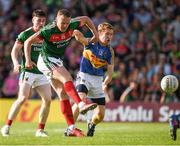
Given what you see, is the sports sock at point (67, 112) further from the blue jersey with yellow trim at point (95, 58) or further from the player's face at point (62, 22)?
the blue jersey with yellow trim at point (95, 58)

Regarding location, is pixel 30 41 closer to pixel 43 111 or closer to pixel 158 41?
pixel 43 111

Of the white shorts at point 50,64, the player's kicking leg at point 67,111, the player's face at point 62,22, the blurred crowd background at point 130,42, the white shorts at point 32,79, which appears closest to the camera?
the player's face at point 62,22

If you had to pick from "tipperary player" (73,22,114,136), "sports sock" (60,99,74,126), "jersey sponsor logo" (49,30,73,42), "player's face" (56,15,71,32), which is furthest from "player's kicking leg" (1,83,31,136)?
"player's face" (56,15,71,32)

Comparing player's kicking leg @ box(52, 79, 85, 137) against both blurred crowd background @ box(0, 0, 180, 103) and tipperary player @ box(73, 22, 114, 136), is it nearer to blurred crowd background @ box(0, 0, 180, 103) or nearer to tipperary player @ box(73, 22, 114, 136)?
tipperary player @ box(73, 22, 114, 136)

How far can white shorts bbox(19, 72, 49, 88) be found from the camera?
14.4m

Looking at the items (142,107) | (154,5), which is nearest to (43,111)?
(142,107)

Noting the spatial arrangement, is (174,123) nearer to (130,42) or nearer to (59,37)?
(59,37)

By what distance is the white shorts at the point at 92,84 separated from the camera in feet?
46.5

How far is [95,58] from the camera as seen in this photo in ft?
46.6

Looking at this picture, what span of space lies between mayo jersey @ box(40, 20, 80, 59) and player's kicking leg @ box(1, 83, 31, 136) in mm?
1439

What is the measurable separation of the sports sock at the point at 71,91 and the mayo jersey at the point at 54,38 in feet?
2.46

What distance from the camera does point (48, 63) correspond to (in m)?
13.0

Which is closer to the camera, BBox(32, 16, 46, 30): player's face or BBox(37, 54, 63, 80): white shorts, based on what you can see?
BBox(37, 54, 63, 80): white shorts

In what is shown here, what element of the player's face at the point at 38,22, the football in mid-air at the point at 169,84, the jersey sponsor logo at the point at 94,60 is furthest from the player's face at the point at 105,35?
the football in mid-air at the point at 169,84
